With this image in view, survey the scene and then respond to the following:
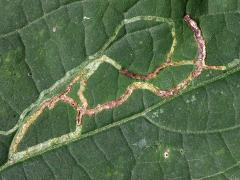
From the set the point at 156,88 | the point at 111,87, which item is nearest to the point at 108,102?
the point at 111,87

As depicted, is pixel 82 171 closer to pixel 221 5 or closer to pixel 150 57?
pixel 150 57

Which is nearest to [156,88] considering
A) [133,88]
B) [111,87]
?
[133,88]

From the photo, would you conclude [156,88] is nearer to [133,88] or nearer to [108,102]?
[133,88]

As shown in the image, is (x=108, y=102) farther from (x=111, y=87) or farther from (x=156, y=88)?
(x=156, y=88)

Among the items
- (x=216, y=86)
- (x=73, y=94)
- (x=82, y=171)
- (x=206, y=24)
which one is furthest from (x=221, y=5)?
(x=82, y=171)
